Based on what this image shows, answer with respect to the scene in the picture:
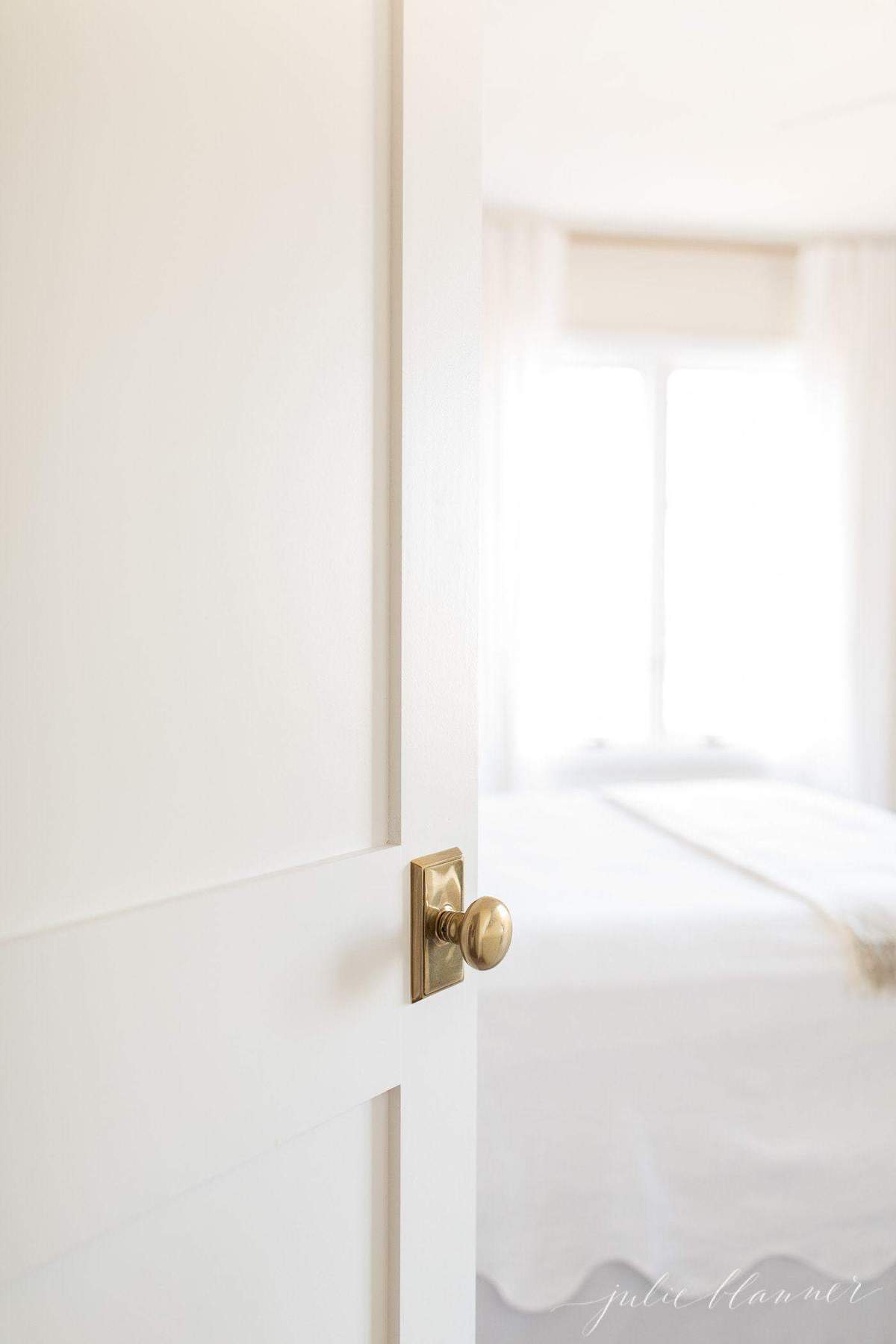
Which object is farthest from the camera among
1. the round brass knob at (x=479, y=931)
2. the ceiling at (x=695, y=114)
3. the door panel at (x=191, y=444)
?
the ceiling at (x=695, y=114)

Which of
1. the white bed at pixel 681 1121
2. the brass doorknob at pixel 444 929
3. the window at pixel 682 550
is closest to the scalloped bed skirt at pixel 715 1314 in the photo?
the white bed at pixel 681 1121

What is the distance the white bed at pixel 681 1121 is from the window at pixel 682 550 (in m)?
2.32

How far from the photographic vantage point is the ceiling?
99.6 inches

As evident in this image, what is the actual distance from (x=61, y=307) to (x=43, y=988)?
34cm

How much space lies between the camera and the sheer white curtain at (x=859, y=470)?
159 inches

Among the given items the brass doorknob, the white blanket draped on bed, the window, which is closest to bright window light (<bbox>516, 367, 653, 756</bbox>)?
the window

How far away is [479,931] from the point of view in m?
0.72

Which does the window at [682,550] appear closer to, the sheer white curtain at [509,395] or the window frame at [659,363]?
the window frame at [659,363]

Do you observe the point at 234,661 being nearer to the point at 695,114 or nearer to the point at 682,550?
the point at 695,114

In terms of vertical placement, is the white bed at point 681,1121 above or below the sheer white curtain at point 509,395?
below

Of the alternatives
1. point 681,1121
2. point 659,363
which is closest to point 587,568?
point 659,363

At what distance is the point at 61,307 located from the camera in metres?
0.51

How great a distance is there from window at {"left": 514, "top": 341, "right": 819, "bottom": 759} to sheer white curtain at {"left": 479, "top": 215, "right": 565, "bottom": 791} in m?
0.23

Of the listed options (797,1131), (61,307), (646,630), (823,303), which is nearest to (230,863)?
(61,307)
